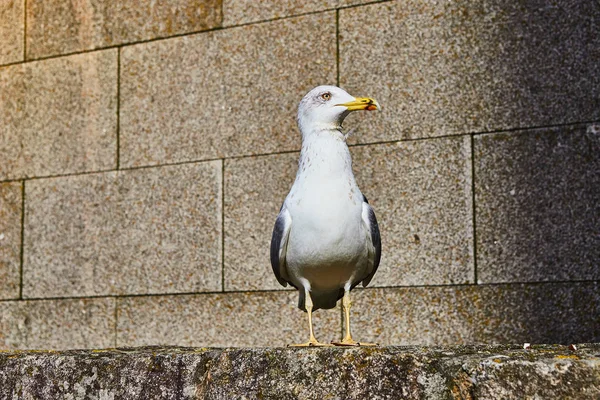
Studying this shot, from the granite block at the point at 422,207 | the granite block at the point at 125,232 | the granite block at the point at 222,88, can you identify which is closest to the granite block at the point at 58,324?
the granite block at the point at 125,232

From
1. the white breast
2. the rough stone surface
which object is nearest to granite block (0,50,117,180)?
the rough stone surface

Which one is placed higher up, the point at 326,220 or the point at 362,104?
the point at 362,104

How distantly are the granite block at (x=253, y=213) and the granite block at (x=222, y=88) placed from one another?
0.16 metres

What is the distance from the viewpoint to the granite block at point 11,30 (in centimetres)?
873

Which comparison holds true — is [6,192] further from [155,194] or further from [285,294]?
[285,294]

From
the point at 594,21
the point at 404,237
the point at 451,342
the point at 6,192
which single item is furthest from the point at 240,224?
the point at 594,21

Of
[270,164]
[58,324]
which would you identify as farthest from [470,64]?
[58,324]

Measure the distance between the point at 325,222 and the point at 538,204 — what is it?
8.73 feet

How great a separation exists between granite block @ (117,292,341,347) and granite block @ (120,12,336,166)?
4.21ft

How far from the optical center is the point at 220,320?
7418 mm

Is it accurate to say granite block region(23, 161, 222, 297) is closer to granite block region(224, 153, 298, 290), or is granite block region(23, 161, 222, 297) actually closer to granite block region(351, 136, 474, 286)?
granite block region(224, 153, 298, 290)

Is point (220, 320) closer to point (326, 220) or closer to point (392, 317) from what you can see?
point (392, 317)

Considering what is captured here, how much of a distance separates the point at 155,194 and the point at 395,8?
272cm

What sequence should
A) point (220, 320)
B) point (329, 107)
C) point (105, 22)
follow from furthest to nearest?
point (105, 22), point (220, 320), point (329, 107)
